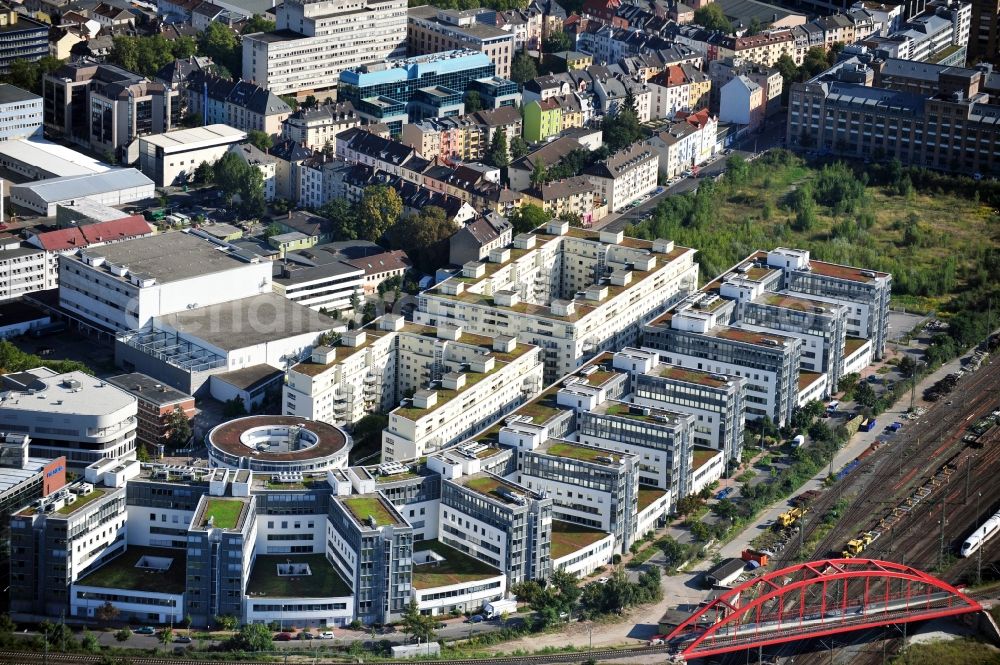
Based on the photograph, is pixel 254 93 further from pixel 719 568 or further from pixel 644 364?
pixel 719 568

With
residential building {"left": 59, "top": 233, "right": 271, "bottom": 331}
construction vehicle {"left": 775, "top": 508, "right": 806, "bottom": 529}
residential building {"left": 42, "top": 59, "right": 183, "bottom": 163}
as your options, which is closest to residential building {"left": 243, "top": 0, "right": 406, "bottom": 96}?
residential building {"left": 42, "top": 59, "right": 183, "bottom": 163}

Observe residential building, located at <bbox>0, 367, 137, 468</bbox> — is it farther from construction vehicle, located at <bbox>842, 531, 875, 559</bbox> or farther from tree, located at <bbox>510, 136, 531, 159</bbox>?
tree, located at <bbox>510, 136, 531, 159</bbox>

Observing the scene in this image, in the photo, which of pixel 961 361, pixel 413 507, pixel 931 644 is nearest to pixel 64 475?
pixel 413 507

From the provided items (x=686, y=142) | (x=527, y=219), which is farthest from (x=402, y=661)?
(x=686, y=142)

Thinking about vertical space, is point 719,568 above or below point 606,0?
below

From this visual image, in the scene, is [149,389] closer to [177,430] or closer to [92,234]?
[177,430]
